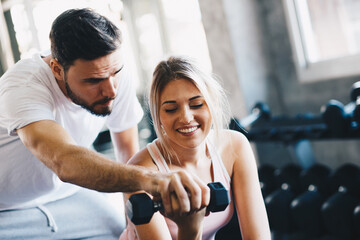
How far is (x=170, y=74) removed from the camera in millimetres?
1304

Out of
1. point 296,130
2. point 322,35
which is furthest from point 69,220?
point 322,35

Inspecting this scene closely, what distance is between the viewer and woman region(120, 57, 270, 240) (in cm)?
127

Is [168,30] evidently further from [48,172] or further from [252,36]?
[48,172]

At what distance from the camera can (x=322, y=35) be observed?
9.82 feet

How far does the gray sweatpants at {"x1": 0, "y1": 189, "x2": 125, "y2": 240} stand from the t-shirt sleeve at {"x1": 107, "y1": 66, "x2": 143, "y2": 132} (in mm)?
330

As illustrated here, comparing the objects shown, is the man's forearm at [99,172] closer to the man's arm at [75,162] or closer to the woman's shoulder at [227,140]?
the man's arm at [75,162]

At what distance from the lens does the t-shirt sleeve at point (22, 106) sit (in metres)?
1.17

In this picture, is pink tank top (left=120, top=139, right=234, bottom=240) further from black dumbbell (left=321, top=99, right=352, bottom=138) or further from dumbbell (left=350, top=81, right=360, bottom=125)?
black dumbbell (left=321, top=99, right=352, bottom=138)

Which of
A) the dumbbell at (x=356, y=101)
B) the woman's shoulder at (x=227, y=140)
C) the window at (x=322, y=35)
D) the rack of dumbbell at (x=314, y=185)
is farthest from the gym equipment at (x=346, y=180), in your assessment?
the woman's shoulder at (x=227, y=140)

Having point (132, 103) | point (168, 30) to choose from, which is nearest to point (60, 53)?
point (132, 103)

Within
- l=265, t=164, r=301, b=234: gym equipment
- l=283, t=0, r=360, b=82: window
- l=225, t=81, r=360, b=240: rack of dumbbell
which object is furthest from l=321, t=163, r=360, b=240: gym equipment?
l=283, t=0, r=360, b=82: window

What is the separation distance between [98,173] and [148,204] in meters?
0.20

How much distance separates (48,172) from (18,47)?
184 inches

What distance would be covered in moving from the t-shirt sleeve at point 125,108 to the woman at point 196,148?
1.01ft
